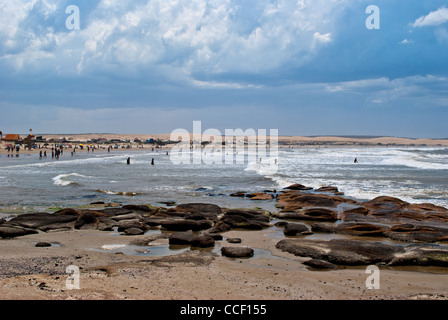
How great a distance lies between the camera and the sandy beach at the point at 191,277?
23.0 feet

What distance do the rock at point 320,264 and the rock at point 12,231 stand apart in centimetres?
903

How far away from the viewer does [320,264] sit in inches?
371

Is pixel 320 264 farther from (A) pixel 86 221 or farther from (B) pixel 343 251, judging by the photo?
(A) pixel 86 221

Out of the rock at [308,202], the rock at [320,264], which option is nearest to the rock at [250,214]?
the rock at [308,202]

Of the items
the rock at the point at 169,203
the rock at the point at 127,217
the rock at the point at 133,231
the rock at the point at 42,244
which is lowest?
the rock at the point at 169,203

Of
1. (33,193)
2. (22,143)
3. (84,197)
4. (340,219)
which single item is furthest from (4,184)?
(22,143)

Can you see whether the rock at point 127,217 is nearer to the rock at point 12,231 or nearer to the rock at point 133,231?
the rock at point 133,231

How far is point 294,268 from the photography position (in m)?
9.39

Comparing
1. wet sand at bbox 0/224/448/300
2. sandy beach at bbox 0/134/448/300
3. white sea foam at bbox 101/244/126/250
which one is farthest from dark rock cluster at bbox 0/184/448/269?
white sea foam at bbox 101/244/126/250

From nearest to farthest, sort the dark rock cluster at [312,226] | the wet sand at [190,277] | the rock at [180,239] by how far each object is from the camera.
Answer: the wet sand at [190,277] < the dark rock cluster at [312,226] < the rock at [180,239]

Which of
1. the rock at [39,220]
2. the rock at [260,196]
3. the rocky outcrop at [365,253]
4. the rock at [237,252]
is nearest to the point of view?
the rocky outcrop at [365,253]

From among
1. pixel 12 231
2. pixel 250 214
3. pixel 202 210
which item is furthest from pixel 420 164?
pixel 12 231

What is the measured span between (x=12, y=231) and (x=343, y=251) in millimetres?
10009
